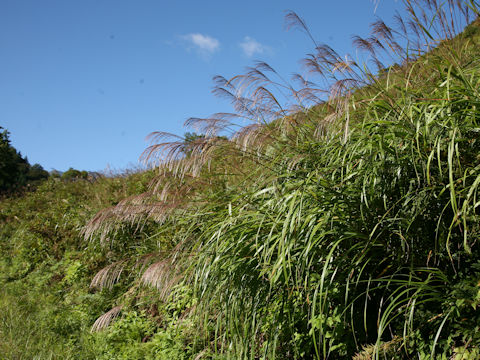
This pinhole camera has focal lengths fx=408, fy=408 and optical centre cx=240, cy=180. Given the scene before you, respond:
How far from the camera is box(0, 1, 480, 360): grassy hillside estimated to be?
2.21 meters

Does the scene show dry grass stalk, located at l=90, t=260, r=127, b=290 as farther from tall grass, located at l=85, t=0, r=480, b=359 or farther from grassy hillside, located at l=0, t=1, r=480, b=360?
tall grass, located at l=85, t=0, r=480, b=359

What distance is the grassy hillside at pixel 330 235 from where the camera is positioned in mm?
2205

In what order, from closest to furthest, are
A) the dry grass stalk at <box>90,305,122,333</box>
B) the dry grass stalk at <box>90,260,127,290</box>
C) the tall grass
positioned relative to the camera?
the tall grass, the dry grass stalk at <box>90,305,122,333</box>, the dry grass stalk at <box>90,260,127,290</box>

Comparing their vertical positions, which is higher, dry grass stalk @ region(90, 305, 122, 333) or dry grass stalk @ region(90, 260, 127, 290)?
dry grass stalk @ region(90, 260, 127, 290)

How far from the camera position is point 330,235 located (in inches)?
99.0

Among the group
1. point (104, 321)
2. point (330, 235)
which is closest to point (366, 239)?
point (330, 235)

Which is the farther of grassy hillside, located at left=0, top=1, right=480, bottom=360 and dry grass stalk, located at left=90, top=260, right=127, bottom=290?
dry grass stalk, located at left=90, top=260, right=127, bottom=290

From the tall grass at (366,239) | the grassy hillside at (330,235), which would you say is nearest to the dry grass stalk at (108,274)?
the grassy hillside at (330,235)

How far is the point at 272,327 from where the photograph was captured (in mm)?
2465

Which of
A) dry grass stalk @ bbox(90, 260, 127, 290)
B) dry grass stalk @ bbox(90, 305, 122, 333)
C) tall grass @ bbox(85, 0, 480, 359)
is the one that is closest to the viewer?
tall grass @ bbox(85, 0, 480, 359)

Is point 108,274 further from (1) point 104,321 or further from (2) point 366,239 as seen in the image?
(2) point 366,239

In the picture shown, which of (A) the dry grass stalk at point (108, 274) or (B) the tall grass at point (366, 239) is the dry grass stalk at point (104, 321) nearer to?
(A) the dry grass stalk at point (108, 274)

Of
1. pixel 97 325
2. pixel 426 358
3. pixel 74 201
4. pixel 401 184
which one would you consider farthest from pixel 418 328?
pixel 74 201

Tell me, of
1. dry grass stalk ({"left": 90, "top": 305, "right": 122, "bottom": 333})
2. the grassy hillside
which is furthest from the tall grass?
dry grass stalk ({"left": 90, "top": 305, "right": 122, "bottom": 333})
